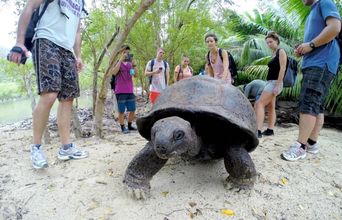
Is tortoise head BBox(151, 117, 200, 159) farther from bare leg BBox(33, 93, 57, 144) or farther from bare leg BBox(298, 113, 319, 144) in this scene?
bare leg BBox(298, 113, 319, 144)

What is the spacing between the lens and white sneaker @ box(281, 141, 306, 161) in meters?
3.09

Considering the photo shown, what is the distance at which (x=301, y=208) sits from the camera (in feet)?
7.47

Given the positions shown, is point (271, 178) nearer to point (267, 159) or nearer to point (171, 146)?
point (267, 159)

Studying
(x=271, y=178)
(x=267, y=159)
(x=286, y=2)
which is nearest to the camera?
(x=271, y=178)

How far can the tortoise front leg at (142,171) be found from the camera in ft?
7.48

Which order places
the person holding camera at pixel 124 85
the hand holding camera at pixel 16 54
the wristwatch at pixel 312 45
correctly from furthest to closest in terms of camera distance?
the person holding camera at pixel 124 85 < the wristwatch at pixel 312 45 < the hand holding camera at pixel 16 54

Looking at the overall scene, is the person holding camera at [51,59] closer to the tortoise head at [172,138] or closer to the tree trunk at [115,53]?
the tree trunk at [115,53]

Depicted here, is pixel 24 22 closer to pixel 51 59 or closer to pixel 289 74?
pixel 51 59

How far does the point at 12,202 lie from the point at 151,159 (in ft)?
3.84

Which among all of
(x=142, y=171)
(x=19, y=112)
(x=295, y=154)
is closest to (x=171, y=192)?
(x=142, y=171)

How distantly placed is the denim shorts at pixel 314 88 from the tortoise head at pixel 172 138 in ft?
5.29

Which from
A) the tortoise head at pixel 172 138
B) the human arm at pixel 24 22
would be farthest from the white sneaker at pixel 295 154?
the human arm at pixel 24 22

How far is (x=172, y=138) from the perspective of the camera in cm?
188

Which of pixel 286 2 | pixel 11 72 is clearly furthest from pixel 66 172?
pixel 11 72
